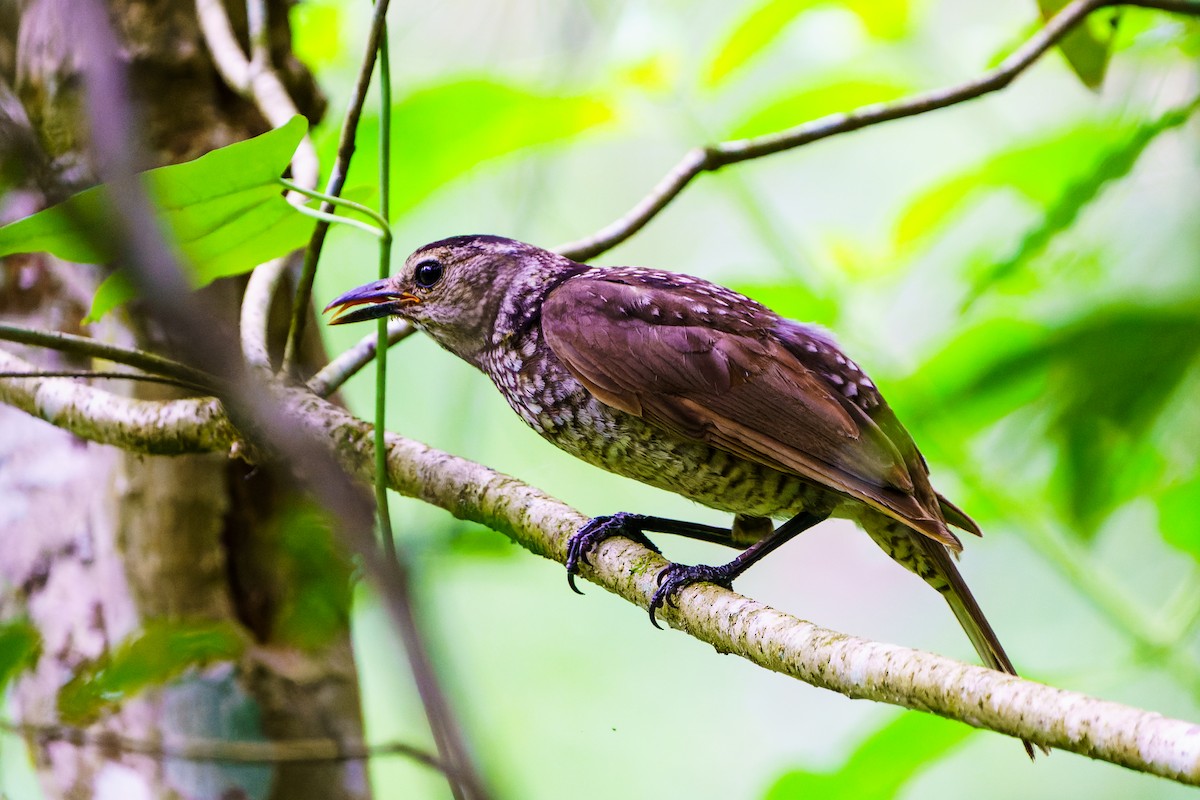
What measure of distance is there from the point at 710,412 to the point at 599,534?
0.36 m

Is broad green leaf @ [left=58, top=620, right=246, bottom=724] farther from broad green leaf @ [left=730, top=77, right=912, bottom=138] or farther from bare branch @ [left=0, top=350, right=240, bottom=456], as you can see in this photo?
broad green leaf @ [left=730, top=77, right=912, bottom=138]

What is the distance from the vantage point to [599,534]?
2404 millimetres

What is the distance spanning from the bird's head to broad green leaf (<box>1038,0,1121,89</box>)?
1290 millimetres

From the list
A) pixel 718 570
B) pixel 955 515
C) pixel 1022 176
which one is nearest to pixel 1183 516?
pixel 955 515

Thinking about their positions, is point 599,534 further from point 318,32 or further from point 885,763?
point 318,32

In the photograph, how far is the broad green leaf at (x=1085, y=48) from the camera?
2.62 meters

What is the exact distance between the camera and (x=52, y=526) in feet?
9.29

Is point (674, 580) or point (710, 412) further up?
point (710, 412)

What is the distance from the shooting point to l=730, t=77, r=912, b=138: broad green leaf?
9.46 feet

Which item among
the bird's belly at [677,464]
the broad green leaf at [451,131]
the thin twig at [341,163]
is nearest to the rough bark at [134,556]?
the thin twig at [341,163]

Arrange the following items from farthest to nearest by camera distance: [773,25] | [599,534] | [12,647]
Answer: [773,25] → [599,534] → [12,647]

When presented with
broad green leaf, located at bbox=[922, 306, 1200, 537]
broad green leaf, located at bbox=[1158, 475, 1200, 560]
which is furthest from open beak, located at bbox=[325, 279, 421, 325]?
broad green leaf, located at bbox=[1158, 475, 1200, 560]

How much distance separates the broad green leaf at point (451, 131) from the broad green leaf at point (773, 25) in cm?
50

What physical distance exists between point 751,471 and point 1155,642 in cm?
121
